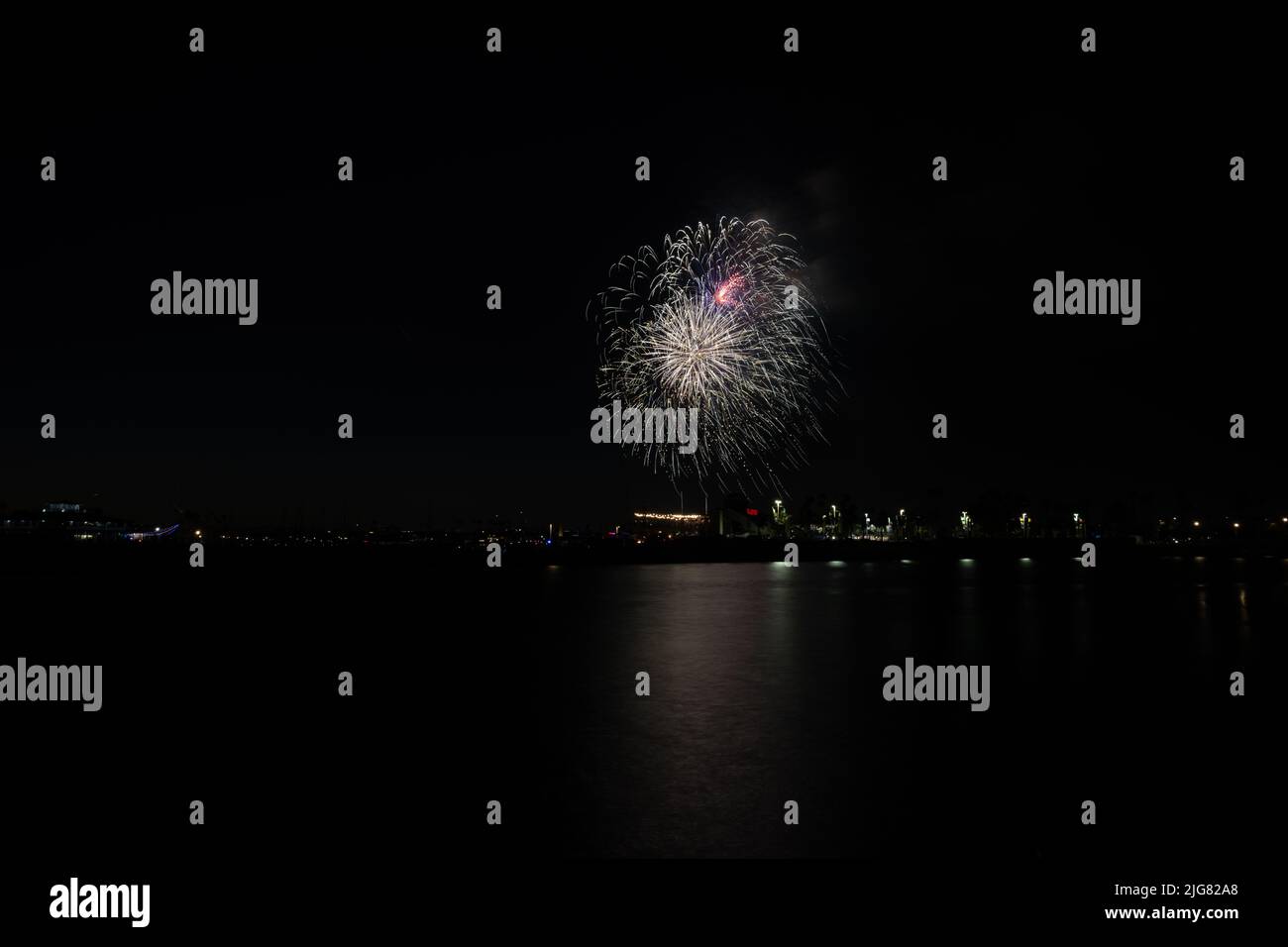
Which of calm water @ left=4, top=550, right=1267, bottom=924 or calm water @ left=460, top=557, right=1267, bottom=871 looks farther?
calm water @ left=460, top=557, right=1267, bottom=871

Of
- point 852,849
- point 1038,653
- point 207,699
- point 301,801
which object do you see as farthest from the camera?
point 1038,653

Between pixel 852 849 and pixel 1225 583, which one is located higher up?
pixel 852 849

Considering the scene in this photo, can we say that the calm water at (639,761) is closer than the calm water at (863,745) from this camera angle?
Result: Yes

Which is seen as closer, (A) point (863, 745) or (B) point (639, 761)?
(B) point (639, 761)

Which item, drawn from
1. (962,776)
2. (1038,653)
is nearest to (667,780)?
(962,776)
